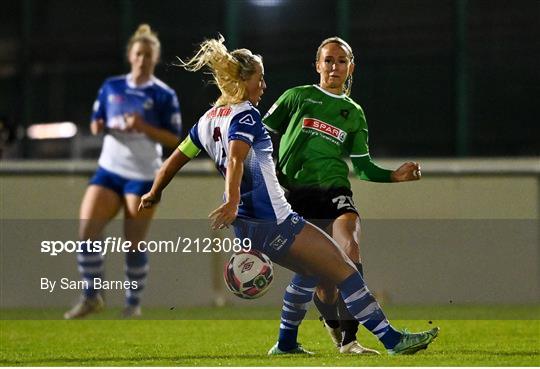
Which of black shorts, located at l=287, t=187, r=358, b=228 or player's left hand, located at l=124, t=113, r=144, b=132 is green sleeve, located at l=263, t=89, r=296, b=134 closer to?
black shorts, located at l=287, t=187, r=358, b=228

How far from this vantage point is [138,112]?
9844 millimetres

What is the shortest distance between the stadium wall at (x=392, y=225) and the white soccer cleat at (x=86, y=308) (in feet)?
0.92

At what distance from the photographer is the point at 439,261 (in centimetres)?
984

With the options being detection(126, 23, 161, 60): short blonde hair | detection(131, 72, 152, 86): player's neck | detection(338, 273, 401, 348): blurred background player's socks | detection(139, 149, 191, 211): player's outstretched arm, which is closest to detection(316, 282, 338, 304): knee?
detection(338, 273, 401, 348): blurred background player's socks

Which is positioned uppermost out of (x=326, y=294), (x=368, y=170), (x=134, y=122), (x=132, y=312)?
(x=368, y=170)

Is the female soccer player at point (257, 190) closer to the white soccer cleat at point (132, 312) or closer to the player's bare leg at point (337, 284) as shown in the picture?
the player's bare leg at point (337, 284)

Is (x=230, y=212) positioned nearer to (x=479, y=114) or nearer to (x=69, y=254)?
(x=69, y=254)

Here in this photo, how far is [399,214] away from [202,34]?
244 cm

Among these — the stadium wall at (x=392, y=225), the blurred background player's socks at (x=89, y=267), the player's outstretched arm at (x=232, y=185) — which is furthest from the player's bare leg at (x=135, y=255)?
the player's outstretched arm at (x=232, y=185)

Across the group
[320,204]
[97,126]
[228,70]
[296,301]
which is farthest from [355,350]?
[97,126]

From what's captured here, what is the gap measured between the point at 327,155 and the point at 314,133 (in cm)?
15

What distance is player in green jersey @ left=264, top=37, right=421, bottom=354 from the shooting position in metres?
6.86

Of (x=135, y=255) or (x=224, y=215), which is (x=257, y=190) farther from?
(x=135, y=255)

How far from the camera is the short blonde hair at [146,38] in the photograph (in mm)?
10336
